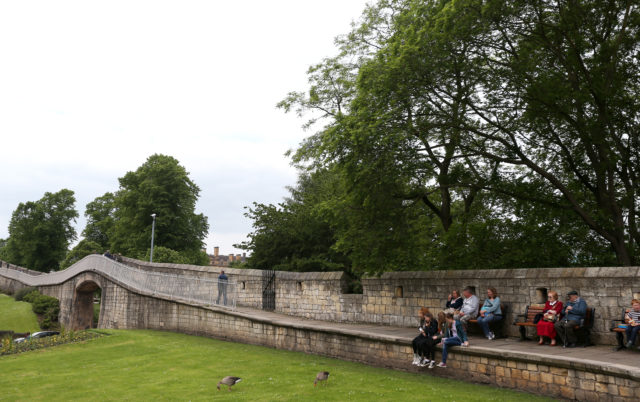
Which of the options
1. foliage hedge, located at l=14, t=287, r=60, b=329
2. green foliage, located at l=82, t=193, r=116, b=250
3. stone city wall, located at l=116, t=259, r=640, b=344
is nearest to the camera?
stone city wall, located at l=116, t=259, r=640, b=344

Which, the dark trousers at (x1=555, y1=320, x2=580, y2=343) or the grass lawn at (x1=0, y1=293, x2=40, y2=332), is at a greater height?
the dark trousers at (x1=555, y1=320, x2=580, y2=343)

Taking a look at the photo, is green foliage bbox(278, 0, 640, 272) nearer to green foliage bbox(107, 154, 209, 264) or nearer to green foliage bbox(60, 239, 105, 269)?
green foliage bbox(107, 154, 209, 264)

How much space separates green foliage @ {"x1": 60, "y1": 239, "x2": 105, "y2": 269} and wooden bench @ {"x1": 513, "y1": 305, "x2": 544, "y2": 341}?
52108mm

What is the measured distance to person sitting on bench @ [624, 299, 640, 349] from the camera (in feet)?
29.0

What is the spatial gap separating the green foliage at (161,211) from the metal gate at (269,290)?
28003 mm

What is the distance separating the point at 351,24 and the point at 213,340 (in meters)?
13.3

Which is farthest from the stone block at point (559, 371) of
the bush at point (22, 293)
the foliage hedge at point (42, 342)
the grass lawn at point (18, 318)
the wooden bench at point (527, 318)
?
the bush at point (22, 293)

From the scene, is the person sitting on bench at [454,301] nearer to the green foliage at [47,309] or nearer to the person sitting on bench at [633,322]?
the person sitting on bench at [633,322]

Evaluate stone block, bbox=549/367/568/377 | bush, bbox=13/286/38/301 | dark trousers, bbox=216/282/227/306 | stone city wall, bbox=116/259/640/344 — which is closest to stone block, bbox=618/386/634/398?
stone block, bbox=549/367/568/377

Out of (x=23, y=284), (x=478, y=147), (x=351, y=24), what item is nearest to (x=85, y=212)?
(x=23, y=284)

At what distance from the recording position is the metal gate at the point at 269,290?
63.5ft

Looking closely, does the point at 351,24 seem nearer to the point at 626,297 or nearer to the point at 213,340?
the point at 213,340

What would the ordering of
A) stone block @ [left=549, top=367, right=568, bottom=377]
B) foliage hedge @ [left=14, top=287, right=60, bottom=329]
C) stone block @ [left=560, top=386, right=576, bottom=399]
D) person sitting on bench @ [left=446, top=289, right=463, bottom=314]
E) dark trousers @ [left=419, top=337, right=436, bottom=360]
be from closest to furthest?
stone block @ [left=560, top=386, right=576, bottom=399] < stone block @ [left=549, top=367, right=568, bottom=377] < dark trousers @ [left=419, top=337, right=436, bottom=360] < person sitting on bench @ [left=446, top=289, right=463, bottom=314] < foliage hedge @ [left=14, top=287, right=60, bottom=329]

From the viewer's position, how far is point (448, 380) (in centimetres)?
1005
